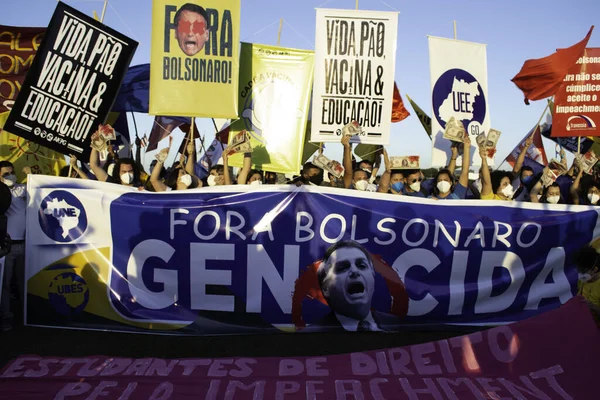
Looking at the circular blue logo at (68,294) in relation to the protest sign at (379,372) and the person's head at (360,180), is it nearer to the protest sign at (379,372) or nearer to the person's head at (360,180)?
the protest sign at (379,372)

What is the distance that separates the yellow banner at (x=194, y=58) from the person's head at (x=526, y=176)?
4.01 metres

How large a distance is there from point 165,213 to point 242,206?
0.76 metres

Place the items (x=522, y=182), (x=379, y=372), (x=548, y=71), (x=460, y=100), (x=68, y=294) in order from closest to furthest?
(x=379, y=372) → (x=68, y=294) → (x=522, y=182) → (x=460, y=100) → (x=548, y=71)

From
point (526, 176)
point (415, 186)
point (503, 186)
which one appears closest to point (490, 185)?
point (503, 186)

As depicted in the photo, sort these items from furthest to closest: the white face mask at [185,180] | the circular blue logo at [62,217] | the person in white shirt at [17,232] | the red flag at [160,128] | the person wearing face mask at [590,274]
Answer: the red flag at [160,128], the white face mask at [185,180], the person in white shirt at [17,232], the circular blue logo at [62,217], the person wearing face mask at [590,274]

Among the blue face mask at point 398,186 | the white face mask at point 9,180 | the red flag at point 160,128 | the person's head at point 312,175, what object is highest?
the red flag at point 160,128

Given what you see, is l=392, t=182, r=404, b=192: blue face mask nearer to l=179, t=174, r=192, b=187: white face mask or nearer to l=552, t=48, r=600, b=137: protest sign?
l=179, t=174, r=192, b=187: white face mask

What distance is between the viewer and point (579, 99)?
8766 mm

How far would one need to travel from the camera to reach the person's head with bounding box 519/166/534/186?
774cm

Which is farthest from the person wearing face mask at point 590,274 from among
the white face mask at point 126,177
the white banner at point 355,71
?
the white face mask at point 126,177

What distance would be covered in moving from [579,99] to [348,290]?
558 centimetres

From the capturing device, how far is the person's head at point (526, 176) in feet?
25.4

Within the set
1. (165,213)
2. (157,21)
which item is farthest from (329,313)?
(157,21)

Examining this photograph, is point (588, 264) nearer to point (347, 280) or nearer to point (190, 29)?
point (347, 280)
